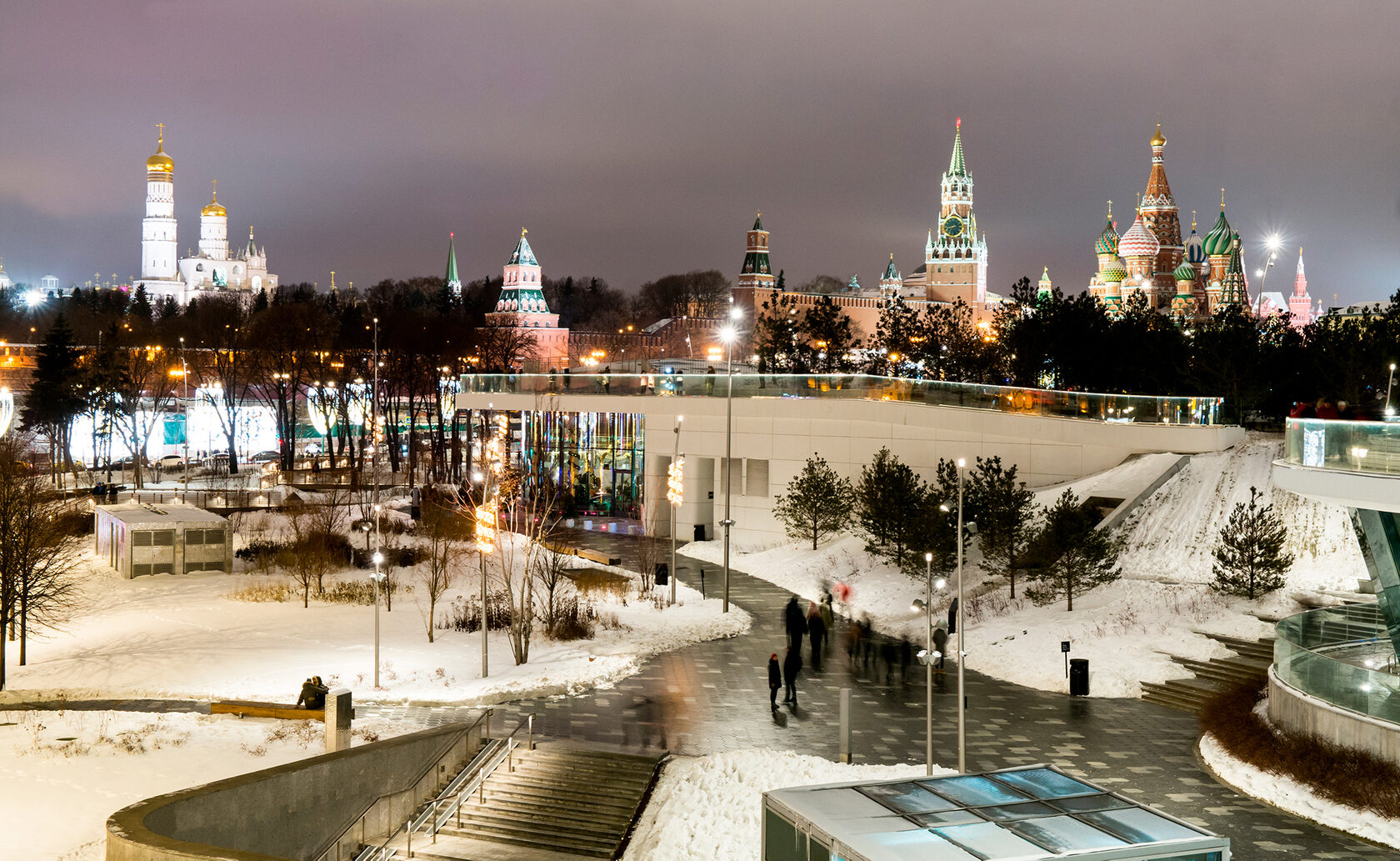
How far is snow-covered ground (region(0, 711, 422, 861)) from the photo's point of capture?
1597cm

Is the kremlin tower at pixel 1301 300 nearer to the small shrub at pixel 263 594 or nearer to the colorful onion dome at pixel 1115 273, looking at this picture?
the colorful onion dome at pixel 1115 273

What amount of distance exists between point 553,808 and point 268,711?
6766 millimetres

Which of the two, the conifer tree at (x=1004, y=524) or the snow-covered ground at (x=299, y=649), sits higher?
the conifer tree at (x=1004, y=524)

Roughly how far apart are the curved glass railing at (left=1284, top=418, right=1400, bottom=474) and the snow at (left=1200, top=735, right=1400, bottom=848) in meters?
4.70

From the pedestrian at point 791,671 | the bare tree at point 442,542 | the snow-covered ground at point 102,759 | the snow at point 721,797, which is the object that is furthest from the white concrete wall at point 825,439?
the snow-covered ground at point 102,759

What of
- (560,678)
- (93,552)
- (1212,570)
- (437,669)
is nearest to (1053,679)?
(1212,570)

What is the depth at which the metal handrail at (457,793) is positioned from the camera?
640 inches

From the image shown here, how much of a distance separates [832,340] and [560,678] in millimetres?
46007

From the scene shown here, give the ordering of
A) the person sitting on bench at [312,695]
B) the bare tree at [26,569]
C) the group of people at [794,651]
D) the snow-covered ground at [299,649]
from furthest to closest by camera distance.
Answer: the bare tree at [26,569] < the snow-covered ground at [299,649] < the group of people at [794,651] < the person sitting on bench at [312,695]

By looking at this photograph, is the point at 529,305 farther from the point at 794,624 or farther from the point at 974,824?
the point at 974,824

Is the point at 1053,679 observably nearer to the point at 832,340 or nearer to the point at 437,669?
the point at 437,669

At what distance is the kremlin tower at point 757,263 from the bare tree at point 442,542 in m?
100

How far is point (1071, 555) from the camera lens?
27.8m

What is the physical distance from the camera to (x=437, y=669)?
2422 centimetres
